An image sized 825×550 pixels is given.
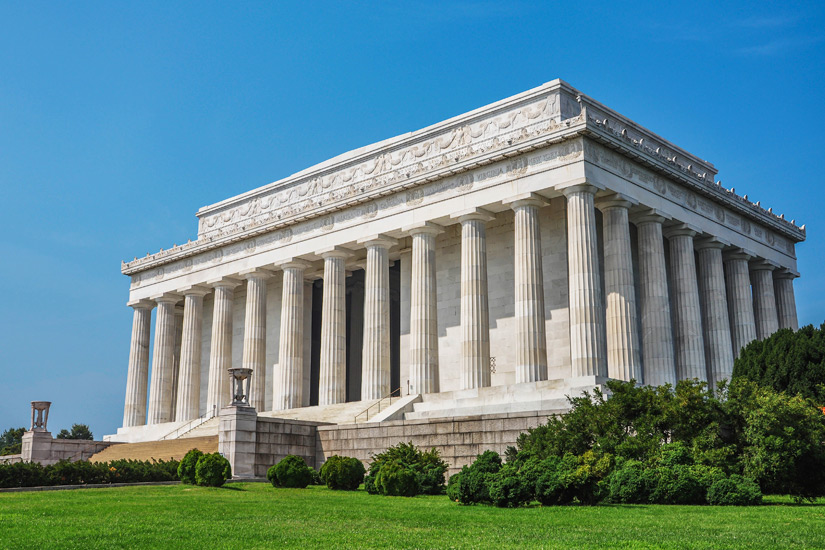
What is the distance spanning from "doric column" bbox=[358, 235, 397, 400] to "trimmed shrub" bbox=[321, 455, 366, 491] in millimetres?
17335

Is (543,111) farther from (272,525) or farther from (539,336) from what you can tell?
(272,525)

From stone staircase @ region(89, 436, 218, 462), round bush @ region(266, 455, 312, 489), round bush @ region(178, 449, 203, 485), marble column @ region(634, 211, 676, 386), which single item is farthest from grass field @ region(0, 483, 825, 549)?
marble column @ region(634, 211, 676, 386)

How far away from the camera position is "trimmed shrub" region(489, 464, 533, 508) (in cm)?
2028

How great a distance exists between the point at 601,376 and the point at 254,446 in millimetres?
15503

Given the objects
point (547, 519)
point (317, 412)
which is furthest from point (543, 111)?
point (547, 519)

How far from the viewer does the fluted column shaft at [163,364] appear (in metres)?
60.0

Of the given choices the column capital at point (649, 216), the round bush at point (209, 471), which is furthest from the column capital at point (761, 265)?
the round bush at point (209, 471)

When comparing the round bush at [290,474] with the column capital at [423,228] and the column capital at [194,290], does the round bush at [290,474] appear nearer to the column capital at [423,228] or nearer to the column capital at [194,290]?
the column capital at [423,228]

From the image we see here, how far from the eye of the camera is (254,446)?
33.6m

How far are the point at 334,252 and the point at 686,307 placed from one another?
20763mm

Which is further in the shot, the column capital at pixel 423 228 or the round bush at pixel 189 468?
the column capital at pixel 423 228

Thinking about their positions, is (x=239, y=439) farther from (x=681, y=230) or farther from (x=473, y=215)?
(x=681, y=230)

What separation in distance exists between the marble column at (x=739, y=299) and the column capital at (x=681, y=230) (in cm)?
542

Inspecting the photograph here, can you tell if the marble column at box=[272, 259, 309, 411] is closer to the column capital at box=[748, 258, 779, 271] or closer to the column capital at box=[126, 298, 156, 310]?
the column capital at box=[126, 298, 156, 310]
